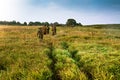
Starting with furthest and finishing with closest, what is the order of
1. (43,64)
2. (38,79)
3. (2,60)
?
(2,60)
(43,64)
(38,79)

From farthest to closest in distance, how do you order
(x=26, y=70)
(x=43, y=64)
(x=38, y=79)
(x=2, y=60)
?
(x=2, y=60) → (x=43, y=64) → (x=26, y=70) → (x=38, y=79)

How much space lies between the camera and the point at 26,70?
20.7m

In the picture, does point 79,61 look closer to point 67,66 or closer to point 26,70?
point 67,66

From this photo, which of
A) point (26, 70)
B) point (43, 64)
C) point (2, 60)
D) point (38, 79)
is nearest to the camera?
point (38, 79)

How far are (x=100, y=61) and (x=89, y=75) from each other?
285cm

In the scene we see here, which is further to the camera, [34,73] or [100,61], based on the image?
[100,61]

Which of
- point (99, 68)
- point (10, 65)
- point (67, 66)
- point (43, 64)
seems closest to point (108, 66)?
point (99, 68)

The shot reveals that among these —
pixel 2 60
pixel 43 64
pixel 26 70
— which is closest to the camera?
pixel 26 70

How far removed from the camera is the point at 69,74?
19.4 meters

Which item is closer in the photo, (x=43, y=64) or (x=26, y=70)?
(x=26, y=70)

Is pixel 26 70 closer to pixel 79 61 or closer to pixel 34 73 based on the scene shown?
pixel 34 73

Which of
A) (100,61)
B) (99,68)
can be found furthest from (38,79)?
(100,61)

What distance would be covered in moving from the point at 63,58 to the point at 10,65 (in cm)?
450

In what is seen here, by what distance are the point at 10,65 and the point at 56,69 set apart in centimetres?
329
